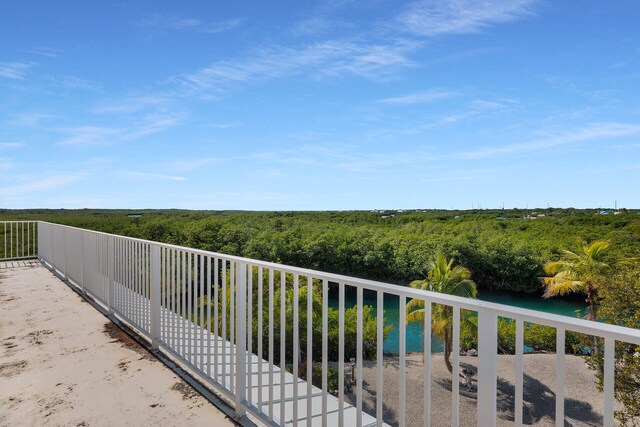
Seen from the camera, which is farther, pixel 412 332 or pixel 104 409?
pixel 412 332

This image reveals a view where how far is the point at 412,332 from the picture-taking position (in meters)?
A: 28.6

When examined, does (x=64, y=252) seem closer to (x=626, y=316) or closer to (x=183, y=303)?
(x=183, y=303)

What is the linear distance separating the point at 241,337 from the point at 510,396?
20228mm

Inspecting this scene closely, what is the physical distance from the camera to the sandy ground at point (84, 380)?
7.53 feet

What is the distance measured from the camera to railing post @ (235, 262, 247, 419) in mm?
2262

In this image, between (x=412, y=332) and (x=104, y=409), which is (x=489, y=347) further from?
(x=412, y=332)

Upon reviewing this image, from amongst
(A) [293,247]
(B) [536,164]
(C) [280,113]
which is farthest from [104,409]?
(B) [536,164]

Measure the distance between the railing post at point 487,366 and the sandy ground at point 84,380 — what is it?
5.09ft

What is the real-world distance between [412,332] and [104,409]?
2839cm

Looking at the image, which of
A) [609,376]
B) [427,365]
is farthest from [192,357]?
[609,376]

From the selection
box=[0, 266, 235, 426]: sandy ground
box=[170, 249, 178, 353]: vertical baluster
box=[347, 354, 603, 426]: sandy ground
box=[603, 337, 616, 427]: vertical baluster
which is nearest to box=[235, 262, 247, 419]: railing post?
box=[0, 266, 235, 426]: sandy ground

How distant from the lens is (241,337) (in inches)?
91.4

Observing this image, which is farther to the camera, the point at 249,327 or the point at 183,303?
the point at 183,303

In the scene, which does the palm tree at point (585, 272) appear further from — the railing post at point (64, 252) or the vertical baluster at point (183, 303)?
the vertical baluster at point (183, 303)
